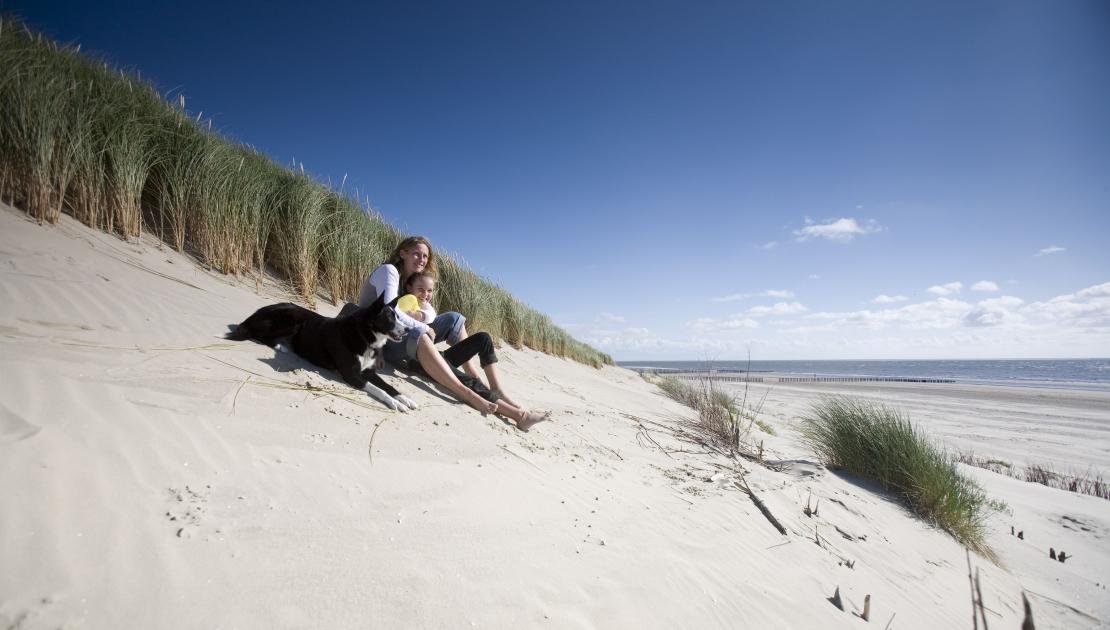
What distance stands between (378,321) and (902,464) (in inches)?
192

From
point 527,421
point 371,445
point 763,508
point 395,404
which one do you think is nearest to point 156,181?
point 395,404

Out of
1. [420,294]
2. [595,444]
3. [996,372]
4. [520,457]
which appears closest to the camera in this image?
[520,457]

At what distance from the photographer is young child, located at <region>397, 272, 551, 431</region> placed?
367 cm

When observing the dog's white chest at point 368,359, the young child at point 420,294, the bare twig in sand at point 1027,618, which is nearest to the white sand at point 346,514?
the dog's white chest at point 368,359

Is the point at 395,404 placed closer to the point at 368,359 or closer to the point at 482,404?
Answer: the point at 368,359

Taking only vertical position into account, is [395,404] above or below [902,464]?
above

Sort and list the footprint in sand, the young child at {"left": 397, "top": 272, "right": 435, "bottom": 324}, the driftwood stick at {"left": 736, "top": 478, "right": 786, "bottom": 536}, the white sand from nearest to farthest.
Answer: the white sand, the footprint in sand, the driftwood stick at {"left": 736, "top": 478, "right": 786, "bottom": 536}, the young child at {"left": 397, "top": 272, "right": 435, "bottom": 324}

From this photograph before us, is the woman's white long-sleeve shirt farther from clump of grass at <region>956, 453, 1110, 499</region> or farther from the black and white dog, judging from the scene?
clump of grass at <region>956, 453, 1110, 499</region>

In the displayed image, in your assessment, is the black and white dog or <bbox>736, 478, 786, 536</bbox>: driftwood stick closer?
<bbox>736, 478, 786, 536</bbox>: driftwood stick

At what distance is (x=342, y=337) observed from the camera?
3227mm

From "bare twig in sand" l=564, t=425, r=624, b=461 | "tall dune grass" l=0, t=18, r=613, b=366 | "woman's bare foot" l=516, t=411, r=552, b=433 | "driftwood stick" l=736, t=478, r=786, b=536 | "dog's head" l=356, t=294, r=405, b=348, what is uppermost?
"tall dune grass" l=0, t=18, r=613, b=366

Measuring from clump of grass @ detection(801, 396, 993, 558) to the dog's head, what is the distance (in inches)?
182

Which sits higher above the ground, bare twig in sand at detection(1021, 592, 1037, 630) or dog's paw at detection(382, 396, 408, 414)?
bare twig in sand at detection(1021, 592, 1037, 630)

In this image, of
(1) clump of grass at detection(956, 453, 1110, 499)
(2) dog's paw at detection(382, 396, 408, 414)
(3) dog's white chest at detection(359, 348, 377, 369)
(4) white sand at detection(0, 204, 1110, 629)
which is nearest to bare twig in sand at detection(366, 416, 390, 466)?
(4) white sand at detection(0, 204, 1110, 629)
